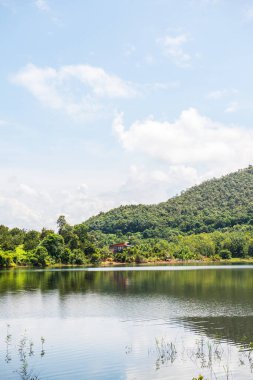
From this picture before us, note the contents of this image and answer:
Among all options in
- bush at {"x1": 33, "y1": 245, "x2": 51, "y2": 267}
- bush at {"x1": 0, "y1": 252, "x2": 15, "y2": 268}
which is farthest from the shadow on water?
bush at {"x1": 33, "y1": 245, "x2": 51, "y2": 267}

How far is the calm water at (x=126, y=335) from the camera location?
26.2 meters

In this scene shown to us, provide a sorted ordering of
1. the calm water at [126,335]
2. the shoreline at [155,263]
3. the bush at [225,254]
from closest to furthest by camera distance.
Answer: the calm water at [126,335]
the shoreline at [155,263]
the bush at [225,254]

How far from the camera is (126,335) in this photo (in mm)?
34938

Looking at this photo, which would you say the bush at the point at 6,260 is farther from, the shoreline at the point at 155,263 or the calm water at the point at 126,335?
the calm water at the point at 126,335

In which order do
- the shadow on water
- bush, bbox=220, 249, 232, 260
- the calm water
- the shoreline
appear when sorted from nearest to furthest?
1. the calm water
2. the shadow on water
3. the shoreline
4. bush, bbox=220, 249, 232, 260

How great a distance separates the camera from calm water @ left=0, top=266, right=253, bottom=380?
26.2 m

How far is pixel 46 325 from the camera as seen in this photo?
3972 centimetres

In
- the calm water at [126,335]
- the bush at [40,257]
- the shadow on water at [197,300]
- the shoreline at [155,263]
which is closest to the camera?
the calm water at [126,335]

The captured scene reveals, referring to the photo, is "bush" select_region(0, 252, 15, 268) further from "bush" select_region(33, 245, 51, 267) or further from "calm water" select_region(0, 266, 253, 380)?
"calm water" select_region(0, 266, 253, 380)

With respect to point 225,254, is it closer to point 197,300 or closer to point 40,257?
point 40,257

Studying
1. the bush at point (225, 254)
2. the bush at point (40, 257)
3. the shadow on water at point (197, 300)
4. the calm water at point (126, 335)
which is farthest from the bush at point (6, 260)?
the bush at point (225, 254)

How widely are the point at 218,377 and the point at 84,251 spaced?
13851cm

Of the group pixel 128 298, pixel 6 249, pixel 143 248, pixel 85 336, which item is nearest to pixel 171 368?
pixel 85 336

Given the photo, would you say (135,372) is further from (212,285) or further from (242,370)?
(212,285)
